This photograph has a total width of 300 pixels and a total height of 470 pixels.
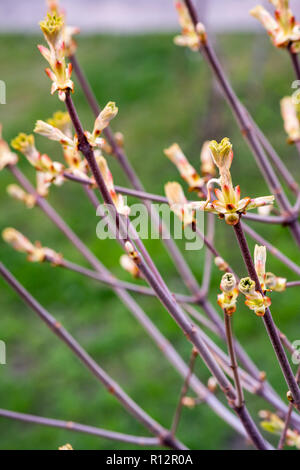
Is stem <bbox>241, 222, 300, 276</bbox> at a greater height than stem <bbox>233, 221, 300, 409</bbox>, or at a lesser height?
greater

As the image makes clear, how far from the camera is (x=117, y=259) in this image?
4145 millimetres

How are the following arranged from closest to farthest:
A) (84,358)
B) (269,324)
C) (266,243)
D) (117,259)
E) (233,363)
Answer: (269,324)
(233,363)
(84,358)
(266,243)
(117,259)

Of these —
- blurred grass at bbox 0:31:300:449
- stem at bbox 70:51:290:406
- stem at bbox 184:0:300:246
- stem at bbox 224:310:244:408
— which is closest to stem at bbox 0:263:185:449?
stem at bbox 70:51:290:406

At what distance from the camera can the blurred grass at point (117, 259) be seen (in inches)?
120

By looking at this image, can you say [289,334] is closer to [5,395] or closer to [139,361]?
[139,361]

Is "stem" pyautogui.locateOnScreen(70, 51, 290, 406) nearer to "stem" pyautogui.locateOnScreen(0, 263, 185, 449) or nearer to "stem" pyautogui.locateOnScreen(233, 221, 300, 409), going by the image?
"stem" pyautogui.locateOnScreen(0, 263, 185, 449)

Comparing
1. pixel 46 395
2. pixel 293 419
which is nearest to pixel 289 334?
pixel 46 395

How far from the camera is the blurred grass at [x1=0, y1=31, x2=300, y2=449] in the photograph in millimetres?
3039

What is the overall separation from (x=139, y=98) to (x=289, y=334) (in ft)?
12.5

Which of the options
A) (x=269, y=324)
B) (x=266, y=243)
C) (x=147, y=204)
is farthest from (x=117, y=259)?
(x=269, y=324)

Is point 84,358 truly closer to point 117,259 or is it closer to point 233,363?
point 233,363

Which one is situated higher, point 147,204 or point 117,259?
point 117,259

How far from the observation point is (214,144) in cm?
59

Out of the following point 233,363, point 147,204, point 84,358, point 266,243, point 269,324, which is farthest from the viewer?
point 147,204
